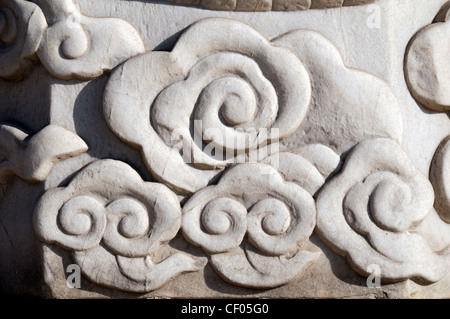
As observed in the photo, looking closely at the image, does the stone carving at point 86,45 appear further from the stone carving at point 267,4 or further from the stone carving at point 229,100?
the stone carving at point 267,4

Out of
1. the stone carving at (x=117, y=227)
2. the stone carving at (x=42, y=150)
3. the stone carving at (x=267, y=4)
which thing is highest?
the stone carving at (x=267, y=4)

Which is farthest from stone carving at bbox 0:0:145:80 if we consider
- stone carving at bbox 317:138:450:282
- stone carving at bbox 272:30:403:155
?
stone carving at bbox 317:138:450:282

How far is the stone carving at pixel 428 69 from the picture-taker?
1836mm

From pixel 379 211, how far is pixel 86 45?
30.0 inches

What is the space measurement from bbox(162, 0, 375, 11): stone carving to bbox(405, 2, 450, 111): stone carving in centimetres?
16

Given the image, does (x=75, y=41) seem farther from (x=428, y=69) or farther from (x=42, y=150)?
(x=428, y=69)

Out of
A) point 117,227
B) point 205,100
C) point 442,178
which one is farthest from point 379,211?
point 117,227

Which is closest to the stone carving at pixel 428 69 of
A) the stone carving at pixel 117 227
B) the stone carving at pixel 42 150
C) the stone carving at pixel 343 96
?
the stone carving at pixel 343 96

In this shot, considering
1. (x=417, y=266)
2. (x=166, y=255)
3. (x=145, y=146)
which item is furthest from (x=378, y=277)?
(x=145, y=146)

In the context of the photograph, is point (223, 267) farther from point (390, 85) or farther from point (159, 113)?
point (390, 85)

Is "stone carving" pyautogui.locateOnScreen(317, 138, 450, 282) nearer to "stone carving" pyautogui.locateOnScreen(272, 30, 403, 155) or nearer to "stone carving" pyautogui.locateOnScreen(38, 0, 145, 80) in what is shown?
"stone carving" pyautogui.locateOnScreen(272, 30, 403, 155)

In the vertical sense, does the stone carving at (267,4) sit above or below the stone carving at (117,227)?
above

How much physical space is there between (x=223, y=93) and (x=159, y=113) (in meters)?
0.15

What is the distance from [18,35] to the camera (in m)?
1.89
